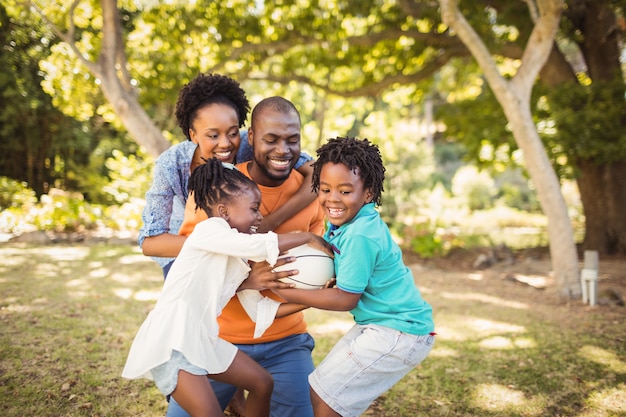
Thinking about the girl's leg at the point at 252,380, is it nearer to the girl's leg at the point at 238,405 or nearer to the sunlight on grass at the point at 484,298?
the girl's leg at the point at 238,405

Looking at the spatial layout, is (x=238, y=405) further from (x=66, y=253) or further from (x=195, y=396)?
(x=66, y=253)

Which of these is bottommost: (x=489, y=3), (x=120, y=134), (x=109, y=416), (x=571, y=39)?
(x=109, y=416)

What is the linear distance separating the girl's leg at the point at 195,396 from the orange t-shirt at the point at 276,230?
1.63 feet

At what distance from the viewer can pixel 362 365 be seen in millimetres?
2369

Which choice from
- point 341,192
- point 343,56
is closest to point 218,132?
point 341,192

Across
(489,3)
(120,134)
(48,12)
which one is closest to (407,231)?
(489,3)

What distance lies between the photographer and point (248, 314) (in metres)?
2.62

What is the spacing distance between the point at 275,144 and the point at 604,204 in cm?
963

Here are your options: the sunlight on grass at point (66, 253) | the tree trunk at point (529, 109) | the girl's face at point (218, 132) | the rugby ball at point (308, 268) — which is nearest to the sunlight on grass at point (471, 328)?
the tree trunk at point (529, 109)

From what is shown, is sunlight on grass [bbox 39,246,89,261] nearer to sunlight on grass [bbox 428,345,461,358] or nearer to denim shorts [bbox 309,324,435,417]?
sunlight on grass [bbox 428,345,461,358]

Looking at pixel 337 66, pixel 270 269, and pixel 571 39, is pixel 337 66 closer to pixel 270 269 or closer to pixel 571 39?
pixel 571 39

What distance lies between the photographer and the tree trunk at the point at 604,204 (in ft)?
32.1

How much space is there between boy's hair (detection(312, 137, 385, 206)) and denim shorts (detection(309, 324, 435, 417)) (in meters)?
0.72

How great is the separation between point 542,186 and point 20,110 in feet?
47.4
